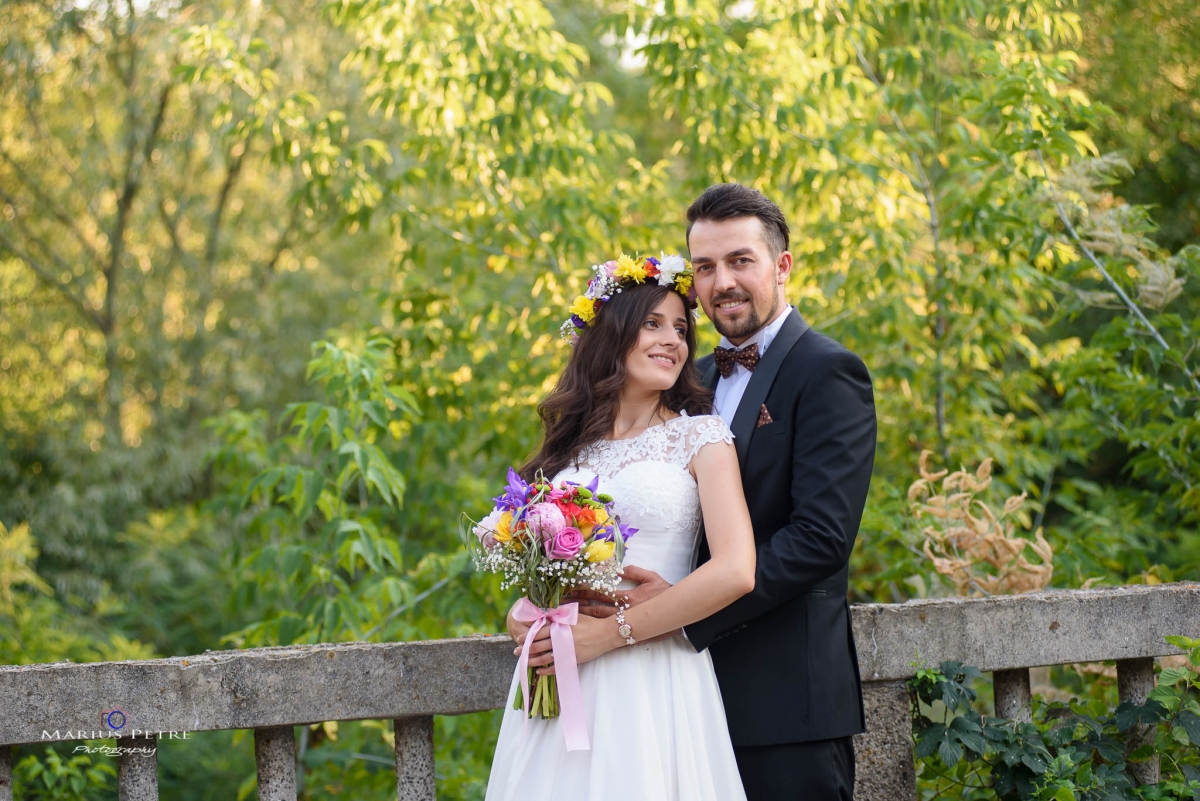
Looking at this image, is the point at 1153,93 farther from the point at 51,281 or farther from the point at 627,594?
the point at 51,281

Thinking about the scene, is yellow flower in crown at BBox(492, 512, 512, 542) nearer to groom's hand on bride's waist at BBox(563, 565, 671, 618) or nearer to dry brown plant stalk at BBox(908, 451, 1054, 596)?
groom's hand on bride's waist at BBox(563, 565, 671, 618)

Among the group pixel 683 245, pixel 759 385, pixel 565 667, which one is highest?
pixel 683 245

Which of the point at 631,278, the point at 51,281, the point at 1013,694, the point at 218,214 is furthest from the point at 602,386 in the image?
the point at 51,281

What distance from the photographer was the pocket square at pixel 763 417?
2775 millimetres

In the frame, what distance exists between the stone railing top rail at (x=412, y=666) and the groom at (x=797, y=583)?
1.26 feet

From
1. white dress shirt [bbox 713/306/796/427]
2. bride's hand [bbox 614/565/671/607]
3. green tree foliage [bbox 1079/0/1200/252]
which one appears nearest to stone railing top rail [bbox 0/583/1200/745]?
bride's hand [bbox 614/565/671/607]

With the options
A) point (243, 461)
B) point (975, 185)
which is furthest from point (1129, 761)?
point (243, 461)

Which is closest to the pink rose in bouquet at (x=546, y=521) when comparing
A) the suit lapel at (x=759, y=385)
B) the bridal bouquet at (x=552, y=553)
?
the bridal bouquet at (x=552, y=553)

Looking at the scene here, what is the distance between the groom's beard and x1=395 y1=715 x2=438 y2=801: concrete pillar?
1.45 m

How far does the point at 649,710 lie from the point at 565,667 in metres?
0.24

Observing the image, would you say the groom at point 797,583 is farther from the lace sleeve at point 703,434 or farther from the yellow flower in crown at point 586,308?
the yellow flower in crown at point 586,308

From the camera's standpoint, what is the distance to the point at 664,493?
2.70 meters

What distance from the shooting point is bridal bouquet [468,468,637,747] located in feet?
8.17

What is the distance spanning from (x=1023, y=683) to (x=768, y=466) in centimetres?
115
